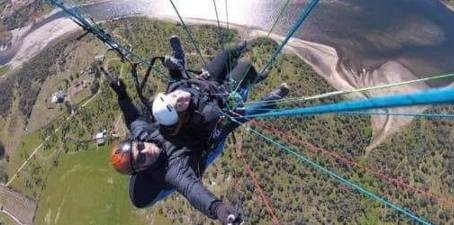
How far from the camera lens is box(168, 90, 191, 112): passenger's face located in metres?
7.55

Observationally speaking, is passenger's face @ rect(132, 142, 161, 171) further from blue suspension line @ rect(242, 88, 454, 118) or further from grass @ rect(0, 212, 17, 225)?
grass @ rect(0, 212, 17, 225)

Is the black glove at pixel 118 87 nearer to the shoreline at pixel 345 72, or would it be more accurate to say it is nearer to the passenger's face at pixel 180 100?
the passenger's face at pixel 180 100

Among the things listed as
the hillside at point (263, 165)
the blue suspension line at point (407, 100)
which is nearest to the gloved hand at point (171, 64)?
the blue suspension line at point (407, 100)

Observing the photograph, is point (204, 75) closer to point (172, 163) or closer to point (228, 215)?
point (172, 163)

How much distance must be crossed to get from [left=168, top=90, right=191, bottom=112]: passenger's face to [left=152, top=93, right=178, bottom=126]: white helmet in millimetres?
60

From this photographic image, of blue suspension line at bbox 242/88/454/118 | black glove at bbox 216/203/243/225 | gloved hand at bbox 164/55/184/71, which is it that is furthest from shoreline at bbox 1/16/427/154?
blue suspension line at bbox 242/88/454/118

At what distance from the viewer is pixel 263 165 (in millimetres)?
26266

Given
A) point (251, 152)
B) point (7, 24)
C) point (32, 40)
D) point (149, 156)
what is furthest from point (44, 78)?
point (149, 156)

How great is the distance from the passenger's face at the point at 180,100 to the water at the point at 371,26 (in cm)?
2372

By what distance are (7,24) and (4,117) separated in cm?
1080

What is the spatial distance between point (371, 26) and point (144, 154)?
26.6 m

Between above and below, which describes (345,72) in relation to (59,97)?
above

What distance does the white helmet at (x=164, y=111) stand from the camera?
7.46 metres

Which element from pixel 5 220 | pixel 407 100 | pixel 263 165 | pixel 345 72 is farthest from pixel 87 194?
pixel 407 100
